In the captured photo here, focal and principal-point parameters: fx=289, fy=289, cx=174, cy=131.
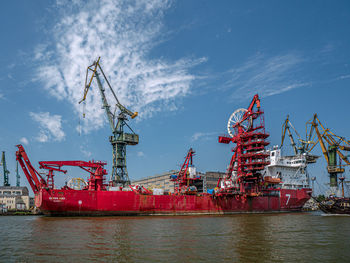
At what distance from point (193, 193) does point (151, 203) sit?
8.91 metres

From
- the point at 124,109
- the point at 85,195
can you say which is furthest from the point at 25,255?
the point at 124,109

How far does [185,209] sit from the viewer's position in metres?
49.8

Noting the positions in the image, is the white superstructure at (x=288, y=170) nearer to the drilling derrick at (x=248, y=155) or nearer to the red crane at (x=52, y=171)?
the drilling derrick at (x=248, y=155)

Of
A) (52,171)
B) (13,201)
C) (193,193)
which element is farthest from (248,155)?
(13,201)

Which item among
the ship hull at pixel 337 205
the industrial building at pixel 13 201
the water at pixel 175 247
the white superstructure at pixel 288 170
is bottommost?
the industrial building at pixel 13 201

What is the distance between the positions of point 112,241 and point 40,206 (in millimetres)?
27692

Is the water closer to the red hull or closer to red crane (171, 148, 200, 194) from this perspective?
the red hull

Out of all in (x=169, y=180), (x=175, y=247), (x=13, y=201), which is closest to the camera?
(x=175, y=247)

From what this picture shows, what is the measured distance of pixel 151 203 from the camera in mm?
46781

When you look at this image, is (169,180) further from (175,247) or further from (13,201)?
(175,247)

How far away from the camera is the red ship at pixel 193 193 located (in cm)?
4256

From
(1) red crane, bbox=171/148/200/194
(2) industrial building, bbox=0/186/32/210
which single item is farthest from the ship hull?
(2) industrial building, bbox=0/186/32/210

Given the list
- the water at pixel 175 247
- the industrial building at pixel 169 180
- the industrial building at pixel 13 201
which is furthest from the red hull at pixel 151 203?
the industrial building at pixel 13 201

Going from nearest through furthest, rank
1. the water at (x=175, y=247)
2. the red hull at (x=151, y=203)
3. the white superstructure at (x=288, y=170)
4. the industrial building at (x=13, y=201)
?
the water at (x=175, y=247), the red hull at (x=151, y=203), the white superstructure at (x=288, y=170), the industrial building at (x=13, y=201)
